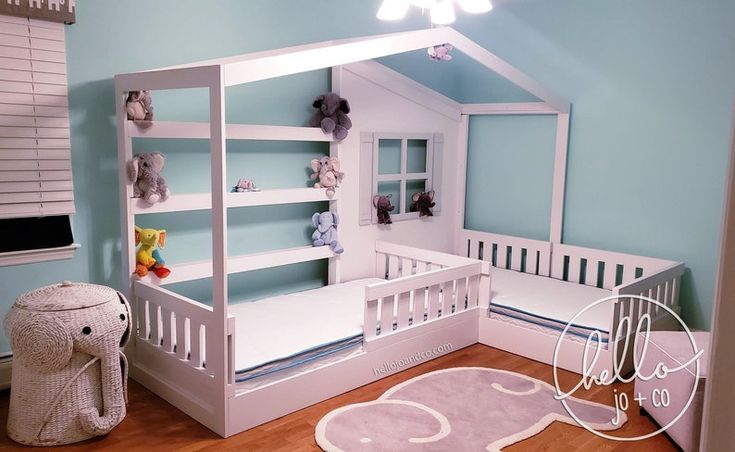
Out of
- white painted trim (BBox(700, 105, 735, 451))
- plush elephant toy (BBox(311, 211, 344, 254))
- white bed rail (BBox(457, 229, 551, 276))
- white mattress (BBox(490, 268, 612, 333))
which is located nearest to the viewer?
white painted trim (BBox(700, 105, 735, 451))

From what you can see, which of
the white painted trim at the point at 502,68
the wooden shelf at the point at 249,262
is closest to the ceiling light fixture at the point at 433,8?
the white painted trim at the point at 502,68

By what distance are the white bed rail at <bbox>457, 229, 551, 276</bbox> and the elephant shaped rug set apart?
117cm

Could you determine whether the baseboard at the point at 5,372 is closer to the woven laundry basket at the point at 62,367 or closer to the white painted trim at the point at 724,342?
the woven laundry basket at the point at 62,367

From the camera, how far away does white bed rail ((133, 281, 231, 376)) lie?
98.5 inches

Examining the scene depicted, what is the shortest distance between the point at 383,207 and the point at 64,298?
2018 millimetres

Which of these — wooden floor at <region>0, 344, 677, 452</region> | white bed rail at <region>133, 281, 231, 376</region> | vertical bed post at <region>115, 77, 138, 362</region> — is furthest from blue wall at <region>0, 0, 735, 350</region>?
wooden floor at <region>0, 344, 677, 452</region>

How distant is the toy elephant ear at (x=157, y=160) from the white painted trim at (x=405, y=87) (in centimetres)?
127

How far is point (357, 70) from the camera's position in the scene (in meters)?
3.68

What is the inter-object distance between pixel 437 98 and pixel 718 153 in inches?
A: 67.2

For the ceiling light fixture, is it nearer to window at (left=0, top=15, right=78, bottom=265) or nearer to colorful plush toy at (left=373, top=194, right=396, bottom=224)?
colorful plush toy at (left=373, top=194, right=396, bottom=224)

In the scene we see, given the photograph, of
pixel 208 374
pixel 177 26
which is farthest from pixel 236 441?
pixel 177 26

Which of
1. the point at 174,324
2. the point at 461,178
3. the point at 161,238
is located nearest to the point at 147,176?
the point at 161,238

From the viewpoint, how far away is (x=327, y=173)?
3586mm

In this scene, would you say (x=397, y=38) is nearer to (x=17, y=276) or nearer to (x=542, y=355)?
(x=542, y=355)
